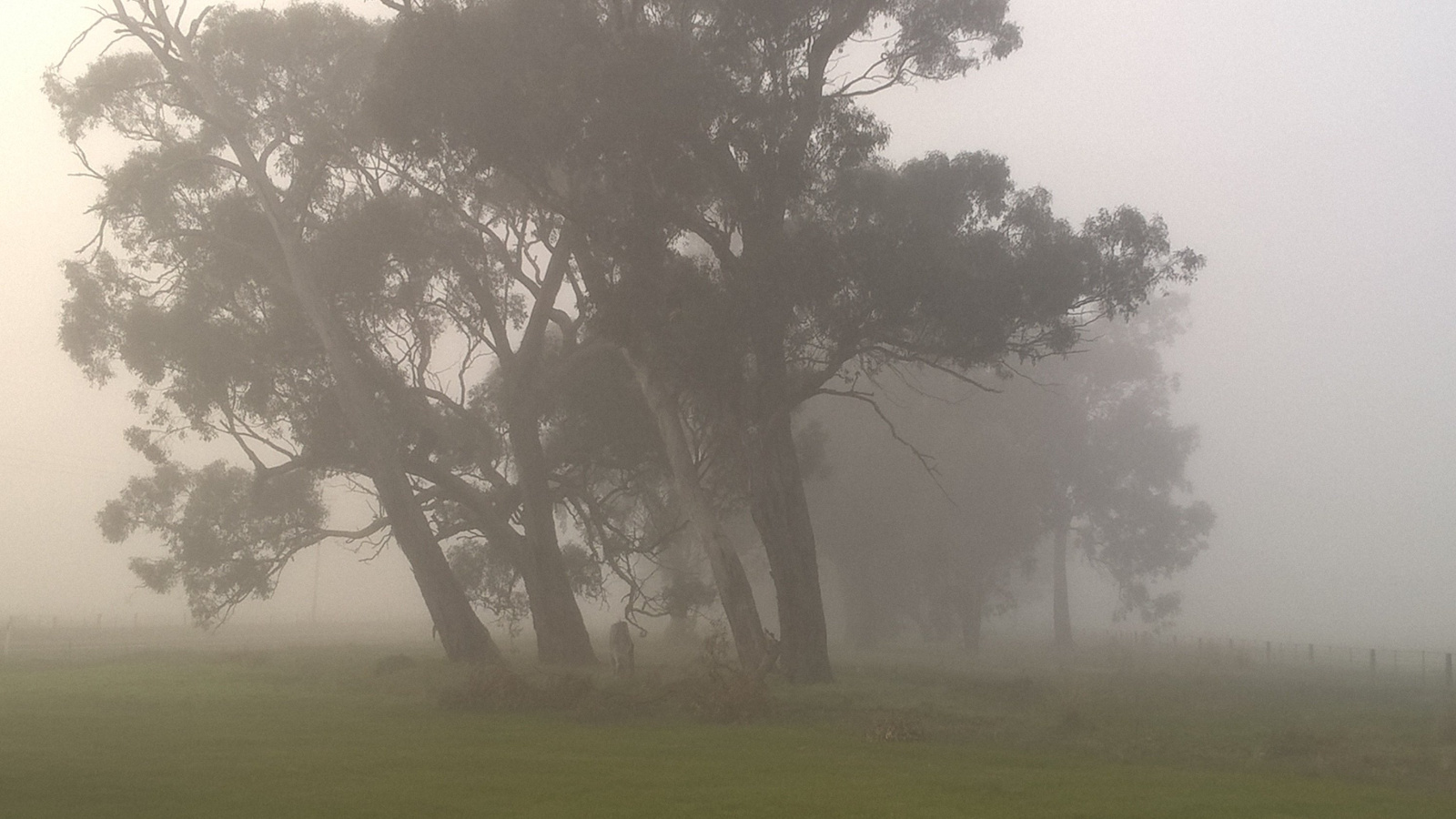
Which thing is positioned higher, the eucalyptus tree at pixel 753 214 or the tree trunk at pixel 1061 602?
the eucalyptus tree at pixel 753 214

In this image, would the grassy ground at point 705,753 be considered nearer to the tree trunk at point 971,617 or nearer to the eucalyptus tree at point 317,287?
the eucalyptus tree at point 317,287

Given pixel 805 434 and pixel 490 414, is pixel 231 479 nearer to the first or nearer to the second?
pixel 490 414

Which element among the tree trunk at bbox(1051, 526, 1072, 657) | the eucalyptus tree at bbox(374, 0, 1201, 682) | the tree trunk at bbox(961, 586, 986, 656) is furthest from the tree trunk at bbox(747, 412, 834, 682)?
the tree trunk at bbox(1051, 526, 1072, 657)

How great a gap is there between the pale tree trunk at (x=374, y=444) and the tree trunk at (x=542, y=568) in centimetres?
142

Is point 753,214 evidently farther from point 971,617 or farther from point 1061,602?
point 1061,602

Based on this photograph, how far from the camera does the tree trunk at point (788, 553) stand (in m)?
24.8

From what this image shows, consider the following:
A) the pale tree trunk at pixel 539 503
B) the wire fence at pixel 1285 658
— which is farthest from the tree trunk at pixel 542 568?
the wire fence at pixel 1285 658

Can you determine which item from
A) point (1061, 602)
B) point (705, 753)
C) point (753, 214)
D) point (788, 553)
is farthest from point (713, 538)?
point (1061, 602)

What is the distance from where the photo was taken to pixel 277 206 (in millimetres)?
31375

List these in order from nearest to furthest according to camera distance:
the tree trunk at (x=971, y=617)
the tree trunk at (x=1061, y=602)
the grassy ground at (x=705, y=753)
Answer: the grassy ground at (x=705, y=753) → the tree trunk at (x=971, y=617) → the tree trunk at (x=1061, y=602)

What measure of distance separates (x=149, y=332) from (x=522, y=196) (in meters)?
10.9

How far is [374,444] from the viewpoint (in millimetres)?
30328

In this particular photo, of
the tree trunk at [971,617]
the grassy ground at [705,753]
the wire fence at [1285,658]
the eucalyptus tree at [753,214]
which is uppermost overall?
the eucalyptus tree at [753,214]

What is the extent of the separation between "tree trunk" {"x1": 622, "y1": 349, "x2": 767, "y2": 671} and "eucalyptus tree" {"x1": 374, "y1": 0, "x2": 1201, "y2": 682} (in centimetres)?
13
